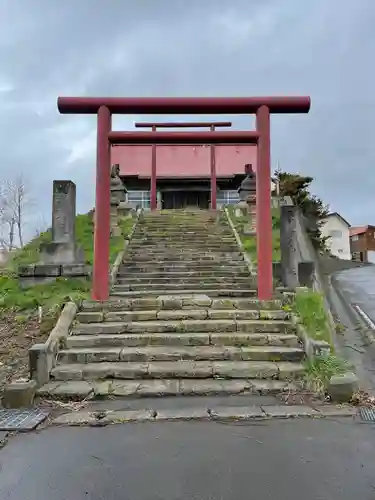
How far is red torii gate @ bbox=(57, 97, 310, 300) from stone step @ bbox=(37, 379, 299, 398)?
8.27ft

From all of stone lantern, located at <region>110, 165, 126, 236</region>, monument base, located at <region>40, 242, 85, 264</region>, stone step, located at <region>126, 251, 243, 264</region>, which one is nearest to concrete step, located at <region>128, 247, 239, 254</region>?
stone step, located at <region>126, 251, 243, 264</region>

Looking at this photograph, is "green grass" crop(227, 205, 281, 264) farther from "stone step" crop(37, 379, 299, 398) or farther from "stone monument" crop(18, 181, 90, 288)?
"stone step" crop(37, 379, 299, 398)

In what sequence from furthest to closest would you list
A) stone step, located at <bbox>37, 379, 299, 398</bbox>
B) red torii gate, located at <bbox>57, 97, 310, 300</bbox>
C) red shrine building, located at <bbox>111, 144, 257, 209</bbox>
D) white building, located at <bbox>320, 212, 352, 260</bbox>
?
white building, located at <bbox>320, 212, 352, 260</bbox> < red shrine building, located at <bbox>111, 144, 257, 209</bbox> < red torii gate, located at <bbox>57, 97, 310, 300</bbox> < stone step, located at <bbox>37, 379, 299, 398</bbox>

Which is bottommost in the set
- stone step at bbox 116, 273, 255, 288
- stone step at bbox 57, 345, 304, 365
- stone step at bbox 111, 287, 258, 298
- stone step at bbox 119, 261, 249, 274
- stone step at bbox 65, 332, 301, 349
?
stone step at bbox 57, 345, 304, 365

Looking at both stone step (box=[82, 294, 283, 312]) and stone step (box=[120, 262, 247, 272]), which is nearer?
stone step (box=[82, 294, 283, 312])

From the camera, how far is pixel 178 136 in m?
7.66

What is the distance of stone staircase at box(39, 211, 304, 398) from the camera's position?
16.4ft

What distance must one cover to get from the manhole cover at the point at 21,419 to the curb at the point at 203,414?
0.63 feet

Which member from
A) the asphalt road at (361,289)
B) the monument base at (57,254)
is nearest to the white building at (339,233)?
the asphalt road at (361,289)

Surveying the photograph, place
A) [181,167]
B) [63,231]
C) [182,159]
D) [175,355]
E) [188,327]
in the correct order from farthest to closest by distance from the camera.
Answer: [182,159], [181,167], [63,231], [188,327], [175,355]

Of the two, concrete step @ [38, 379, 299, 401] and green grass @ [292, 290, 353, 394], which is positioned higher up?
green grass @ [292, 290, 353, 394]

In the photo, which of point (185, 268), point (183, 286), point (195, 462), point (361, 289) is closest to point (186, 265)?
point (185, 268)

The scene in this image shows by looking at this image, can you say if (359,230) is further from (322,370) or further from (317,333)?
(322,370)

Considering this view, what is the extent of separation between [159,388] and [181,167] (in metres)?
20.0
